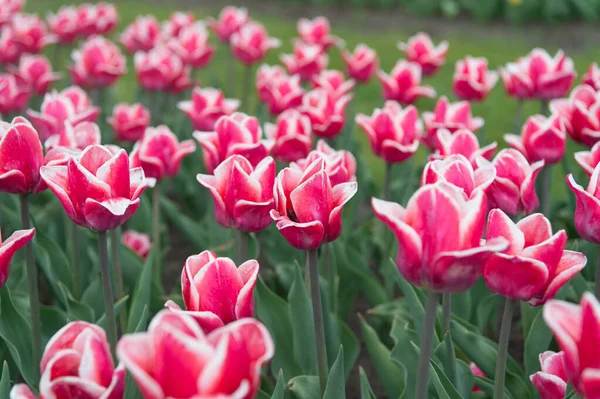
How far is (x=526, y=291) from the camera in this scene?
4.12ft

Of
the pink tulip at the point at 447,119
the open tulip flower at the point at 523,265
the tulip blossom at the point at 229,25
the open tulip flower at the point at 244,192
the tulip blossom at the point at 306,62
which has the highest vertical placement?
the open tulip flower at the point at 523,265

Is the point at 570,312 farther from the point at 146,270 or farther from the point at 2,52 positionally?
the point at 2,52

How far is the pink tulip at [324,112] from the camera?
251cm

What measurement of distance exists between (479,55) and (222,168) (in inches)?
212

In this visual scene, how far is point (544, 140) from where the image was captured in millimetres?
1999

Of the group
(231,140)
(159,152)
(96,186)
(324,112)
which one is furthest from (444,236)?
(324,112)

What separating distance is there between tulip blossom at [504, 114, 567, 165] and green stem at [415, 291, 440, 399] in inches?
36.1

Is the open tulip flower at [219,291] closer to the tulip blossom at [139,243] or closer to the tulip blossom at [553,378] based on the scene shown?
the tulip blossom at [553,378]

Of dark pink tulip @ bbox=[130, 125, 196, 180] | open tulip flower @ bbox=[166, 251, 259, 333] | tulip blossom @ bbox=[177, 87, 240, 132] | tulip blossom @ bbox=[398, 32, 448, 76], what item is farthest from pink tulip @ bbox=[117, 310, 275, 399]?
tulip blossom @ bbox=[398, 32, 448, 76]

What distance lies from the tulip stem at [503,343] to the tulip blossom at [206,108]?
1.49 meters

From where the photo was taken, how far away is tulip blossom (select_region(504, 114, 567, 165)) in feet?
6.51

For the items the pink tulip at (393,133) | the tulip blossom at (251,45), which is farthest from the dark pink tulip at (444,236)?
the tulip blossom at (251,45)

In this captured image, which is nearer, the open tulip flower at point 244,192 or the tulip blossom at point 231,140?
the open tulip flower at point 244,192

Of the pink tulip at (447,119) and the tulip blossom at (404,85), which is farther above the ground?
the pink tulip at (447,119)
